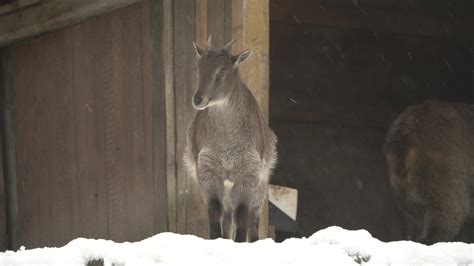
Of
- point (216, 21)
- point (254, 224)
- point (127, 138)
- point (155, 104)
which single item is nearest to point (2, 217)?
point (127, 138)

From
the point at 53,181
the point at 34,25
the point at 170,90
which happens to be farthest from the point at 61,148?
the point at 170,90

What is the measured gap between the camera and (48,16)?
920cm

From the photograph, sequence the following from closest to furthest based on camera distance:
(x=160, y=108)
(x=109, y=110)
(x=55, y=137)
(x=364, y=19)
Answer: (x=160, y=108) < (x=109, y=110) < (x=55, y=137) < (x=364, y=19)

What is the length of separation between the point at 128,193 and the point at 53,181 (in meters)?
1.27

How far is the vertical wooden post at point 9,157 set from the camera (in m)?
10.1

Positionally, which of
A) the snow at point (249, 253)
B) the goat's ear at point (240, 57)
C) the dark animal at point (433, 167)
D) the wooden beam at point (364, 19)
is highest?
the goat's ear at point (240, 57)

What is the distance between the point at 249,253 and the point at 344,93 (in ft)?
24.2

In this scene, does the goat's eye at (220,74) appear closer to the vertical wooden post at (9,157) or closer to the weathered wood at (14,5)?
the weathered wood at (14,5)

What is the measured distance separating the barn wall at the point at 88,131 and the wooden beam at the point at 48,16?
0.12 metres

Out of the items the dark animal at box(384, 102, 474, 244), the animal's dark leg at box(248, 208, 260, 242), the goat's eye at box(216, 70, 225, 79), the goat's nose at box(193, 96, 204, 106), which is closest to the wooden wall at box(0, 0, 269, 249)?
the animal's dark leg at box(248, 208, 260, 242)

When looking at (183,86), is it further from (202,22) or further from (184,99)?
(202,22)

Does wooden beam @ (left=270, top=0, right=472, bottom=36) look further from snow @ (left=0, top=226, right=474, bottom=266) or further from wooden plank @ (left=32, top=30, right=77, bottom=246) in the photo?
snow @ (left=0, top=226, right=474, bottom=266)

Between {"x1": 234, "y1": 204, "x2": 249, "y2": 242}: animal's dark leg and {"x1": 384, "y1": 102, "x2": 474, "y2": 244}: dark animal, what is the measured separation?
2.45 meters

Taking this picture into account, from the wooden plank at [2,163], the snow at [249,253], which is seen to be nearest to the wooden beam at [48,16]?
the wooden plank at [2,163]
